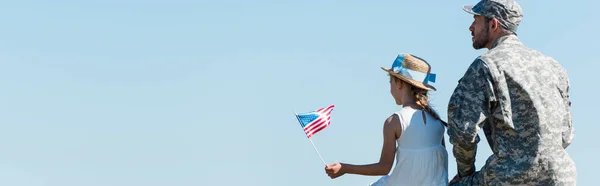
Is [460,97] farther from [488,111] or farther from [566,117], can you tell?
[566,117]

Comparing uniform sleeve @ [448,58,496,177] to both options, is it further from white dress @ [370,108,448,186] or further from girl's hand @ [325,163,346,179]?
girl's hand @ [325,163,346,179]

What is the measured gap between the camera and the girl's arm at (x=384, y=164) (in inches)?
371

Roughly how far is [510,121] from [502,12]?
1044 mm

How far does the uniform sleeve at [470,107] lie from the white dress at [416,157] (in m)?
0.74

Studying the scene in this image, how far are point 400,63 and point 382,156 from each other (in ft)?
3.12

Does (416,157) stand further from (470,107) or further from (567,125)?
(567,125)

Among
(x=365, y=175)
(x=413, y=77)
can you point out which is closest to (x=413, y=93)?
(x=413, y=77)

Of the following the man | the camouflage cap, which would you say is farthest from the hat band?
the man

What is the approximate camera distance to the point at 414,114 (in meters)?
9.61

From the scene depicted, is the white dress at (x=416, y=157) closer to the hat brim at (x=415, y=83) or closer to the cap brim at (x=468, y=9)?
the hat brim at (x=415, y=83)

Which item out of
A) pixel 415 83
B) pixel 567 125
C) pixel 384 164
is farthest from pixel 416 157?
pixel 567 125

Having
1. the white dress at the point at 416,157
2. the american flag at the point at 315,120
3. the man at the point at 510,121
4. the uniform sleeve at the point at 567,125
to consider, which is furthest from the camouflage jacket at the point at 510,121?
the american flag at the point at 315,120

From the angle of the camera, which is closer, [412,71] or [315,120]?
[412,71]

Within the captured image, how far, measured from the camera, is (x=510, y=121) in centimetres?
873
